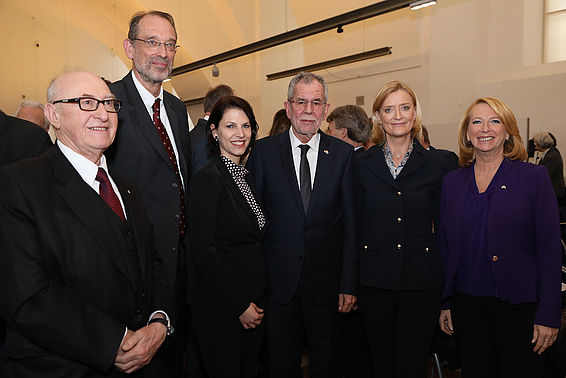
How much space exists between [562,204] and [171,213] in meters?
7.98

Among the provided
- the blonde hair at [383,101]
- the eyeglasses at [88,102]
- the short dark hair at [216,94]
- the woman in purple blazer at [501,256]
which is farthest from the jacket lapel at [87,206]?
the short dark hair at [216,94]

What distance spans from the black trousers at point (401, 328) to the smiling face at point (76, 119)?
1.67 m

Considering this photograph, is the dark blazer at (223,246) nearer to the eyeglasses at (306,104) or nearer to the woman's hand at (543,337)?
the eyeglasses at (306,104)

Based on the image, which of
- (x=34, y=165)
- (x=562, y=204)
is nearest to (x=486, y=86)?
(x=562, y=204)

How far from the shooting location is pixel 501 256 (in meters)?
2.21

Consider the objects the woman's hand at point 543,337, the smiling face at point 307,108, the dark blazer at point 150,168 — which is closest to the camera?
the woman's hand at point 543,337

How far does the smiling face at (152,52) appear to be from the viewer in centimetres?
242

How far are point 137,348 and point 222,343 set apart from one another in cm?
72

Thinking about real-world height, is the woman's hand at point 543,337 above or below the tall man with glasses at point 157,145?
below

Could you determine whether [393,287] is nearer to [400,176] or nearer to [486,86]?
[400,176]

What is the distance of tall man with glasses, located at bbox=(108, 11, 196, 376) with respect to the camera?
2260 mm

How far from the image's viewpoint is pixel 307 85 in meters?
2.53

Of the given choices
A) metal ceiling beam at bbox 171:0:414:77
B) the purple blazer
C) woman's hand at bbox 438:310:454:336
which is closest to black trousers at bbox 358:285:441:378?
woman's hand at bbox 438:310:454:336

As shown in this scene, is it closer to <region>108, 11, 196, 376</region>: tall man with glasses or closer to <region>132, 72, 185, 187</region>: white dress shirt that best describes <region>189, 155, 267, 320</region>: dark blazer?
<region>108, 11, 196, 376</region>: tall man with glasses
